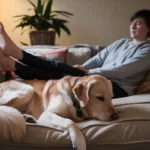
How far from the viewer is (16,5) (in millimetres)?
3771

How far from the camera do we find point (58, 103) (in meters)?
1.73

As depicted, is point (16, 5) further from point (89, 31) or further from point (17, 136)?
point (17, 136)

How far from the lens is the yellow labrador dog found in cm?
142

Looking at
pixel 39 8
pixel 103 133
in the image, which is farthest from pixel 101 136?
pixel 39 8

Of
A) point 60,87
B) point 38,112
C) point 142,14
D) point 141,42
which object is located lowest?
point 38,112

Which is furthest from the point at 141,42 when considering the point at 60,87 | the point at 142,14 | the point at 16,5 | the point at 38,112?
the point at 16,5

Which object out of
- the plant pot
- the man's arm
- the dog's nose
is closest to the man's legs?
the man's arm

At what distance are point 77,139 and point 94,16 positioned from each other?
2521 mm

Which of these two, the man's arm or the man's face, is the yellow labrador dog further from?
the man's face

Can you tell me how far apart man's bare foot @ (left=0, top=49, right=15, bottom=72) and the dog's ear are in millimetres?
685

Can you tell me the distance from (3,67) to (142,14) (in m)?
1.11

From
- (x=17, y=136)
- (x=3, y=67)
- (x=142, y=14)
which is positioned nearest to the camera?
(x=17, y=136)

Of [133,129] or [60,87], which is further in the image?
[60,87]

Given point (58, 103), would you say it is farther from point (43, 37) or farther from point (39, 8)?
point (39, 8)
